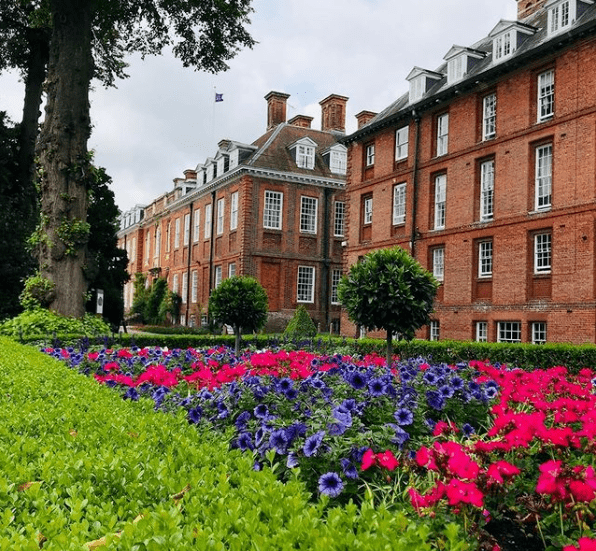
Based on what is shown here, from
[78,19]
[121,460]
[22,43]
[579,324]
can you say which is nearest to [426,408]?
[121,460]

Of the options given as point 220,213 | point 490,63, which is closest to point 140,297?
point 220,213

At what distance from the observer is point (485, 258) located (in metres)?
22.9

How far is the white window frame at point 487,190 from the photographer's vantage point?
22.9 metres

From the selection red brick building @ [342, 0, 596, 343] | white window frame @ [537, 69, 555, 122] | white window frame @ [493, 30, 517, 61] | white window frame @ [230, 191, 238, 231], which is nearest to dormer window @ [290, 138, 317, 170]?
white window frame @ [230, 191, 238, 231]

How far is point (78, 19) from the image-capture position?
1523 cm

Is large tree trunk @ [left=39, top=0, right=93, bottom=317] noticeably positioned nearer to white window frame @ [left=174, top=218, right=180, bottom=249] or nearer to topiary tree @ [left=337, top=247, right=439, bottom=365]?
topiary tree @ [left=337, top=247, right=439, bottom=365]

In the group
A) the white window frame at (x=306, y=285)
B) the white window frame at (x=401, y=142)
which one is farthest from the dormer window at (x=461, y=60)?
the white window frame at (x=306, y=285)

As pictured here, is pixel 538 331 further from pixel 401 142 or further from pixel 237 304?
pixel 401 142

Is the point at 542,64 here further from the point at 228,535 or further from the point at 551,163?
the point at 228,535

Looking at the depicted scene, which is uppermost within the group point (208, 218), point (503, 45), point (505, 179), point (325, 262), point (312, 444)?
point (503, 45)

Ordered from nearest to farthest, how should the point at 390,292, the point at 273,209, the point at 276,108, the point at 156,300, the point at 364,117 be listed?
the point at 390,292, the point at 273,209, the point at 364,117, the point at 276,108, the point at 156,300

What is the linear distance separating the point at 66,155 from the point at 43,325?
4.26 metres

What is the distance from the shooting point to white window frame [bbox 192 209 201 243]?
43.7 meters

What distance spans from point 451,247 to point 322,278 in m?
14.0
